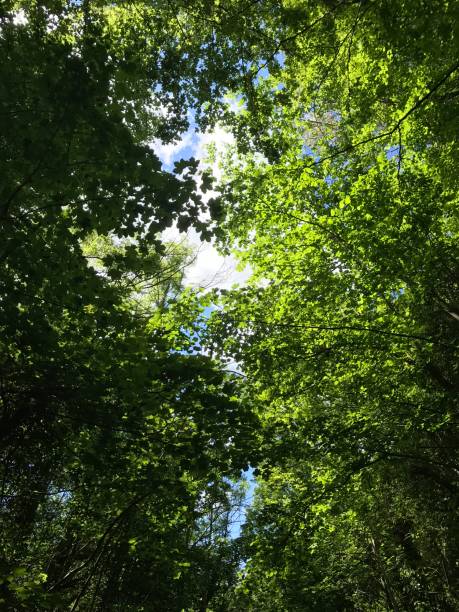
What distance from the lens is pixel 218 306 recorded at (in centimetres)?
750

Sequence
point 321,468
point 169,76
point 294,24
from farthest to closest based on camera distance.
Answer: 1. point 321,468
2. point 169,76
3. point 294,24

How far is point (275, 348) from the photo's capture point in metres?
7.46

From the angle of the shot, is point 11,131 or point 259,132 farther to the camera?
point 259,132

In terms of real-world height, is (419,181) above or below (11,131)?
above

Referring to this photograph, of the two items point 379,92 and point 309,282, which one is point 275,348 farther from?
point 379,92

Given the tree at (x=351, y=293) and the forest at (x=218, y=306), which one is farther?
the tree at (x=351, y=293)

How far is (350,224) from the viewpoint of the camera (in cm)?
806

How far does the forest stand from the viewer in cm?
416

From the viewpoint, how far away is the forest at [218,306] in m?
4.16

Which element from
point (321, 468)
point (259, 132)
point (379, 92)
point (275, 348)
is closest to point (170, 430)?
point (275, 348)

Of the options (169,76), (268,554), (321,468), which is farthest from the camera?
(321,468)

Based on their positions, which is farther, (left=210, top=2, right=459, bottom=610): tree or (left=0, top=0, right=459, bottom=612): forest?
(left=210, top=2, right=459, bottom=610): tree

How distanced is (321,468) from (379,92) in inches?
306

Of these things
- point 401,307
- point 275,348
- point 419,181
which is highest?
point 419,181
